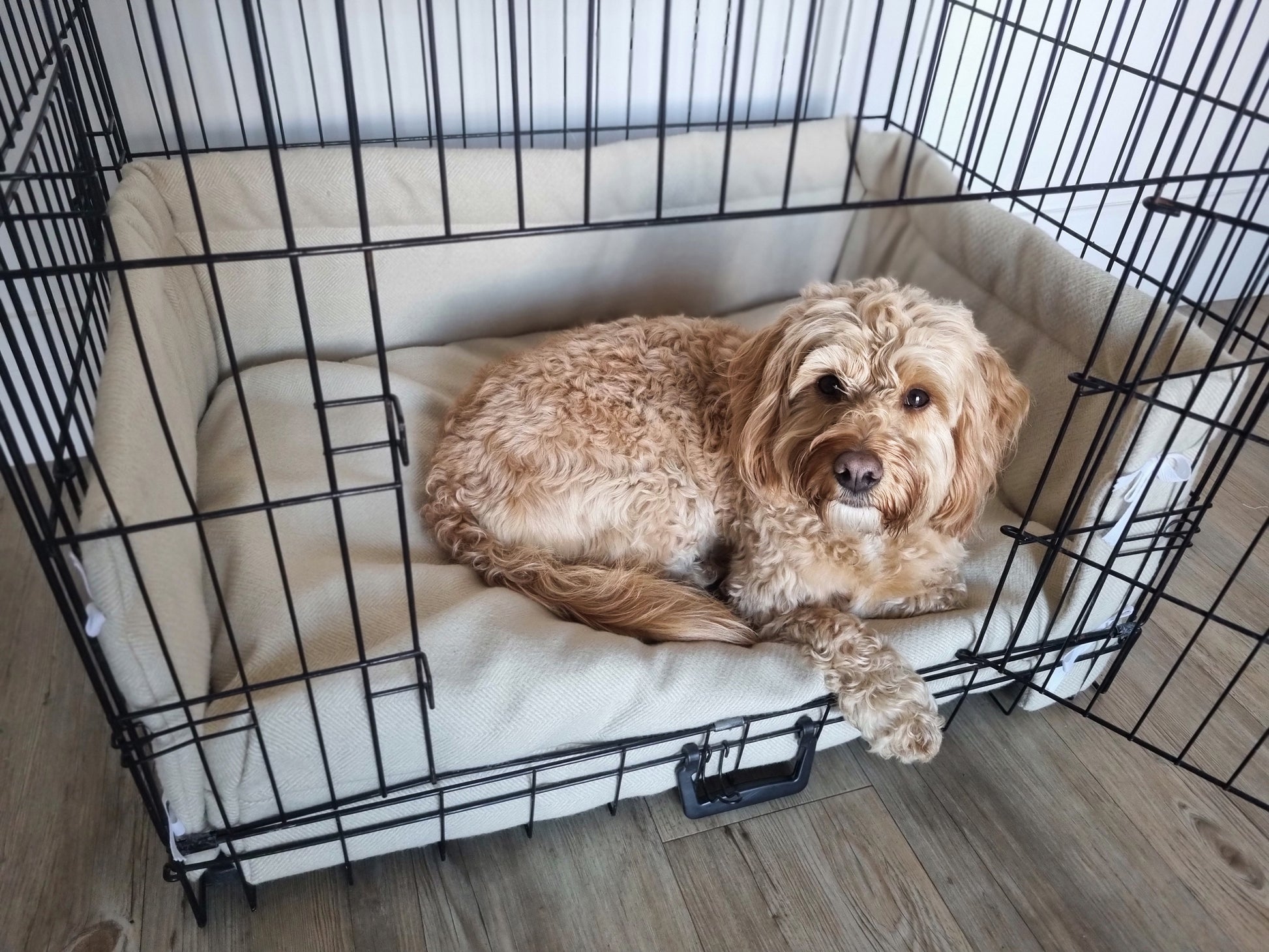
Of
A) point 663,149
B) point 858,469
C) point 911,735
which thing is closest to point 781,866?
point 911,735

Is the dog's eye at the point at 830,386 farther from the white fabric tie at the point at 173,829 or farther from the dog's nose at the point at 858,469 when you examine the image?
the white fabric tie at the point at 173,829

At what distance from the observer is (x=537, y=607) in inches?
66.4

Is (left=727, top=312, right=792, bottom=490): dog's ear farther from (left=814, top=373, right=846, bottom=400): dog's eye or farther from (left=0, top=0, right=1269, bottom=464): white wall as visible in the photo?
(left=0, top=0, right=1269, bottom=464): white wall

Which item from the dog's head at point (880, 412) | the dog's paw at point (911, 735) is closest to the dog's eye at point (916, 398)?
the dog's head at point (880, 412)

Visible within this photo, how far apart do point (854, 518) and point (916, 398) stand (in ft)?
0.77

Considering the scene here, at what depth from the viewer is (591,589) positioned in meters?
1.73

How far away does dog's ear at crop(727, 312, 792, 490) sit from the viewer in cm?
165

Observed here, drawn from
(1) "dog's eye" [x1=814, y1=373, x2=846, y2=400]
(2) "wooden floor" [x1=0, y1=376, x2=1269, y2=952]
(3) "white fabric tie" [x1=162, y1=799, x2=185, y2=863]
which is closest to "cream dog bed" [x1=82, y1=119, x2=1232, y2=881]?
(3) "white fabric tie" [x1=162, y1=799, x2=185, y2=863]

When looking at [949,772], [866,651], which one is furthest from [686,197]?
[949,772]

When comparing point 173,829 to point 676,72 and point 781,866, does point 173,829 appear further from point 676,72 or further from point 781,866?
point 676,72

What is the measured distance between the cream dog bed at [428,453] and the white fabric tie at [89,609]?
0.06ft

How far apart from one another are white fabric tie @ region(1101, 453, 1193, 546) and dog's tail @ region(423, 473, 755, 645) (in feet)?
2.39

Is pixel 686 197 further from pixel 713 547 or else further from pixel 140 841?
pixel 140 841

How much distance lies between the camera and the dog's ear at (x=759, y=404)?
1.65 metres
